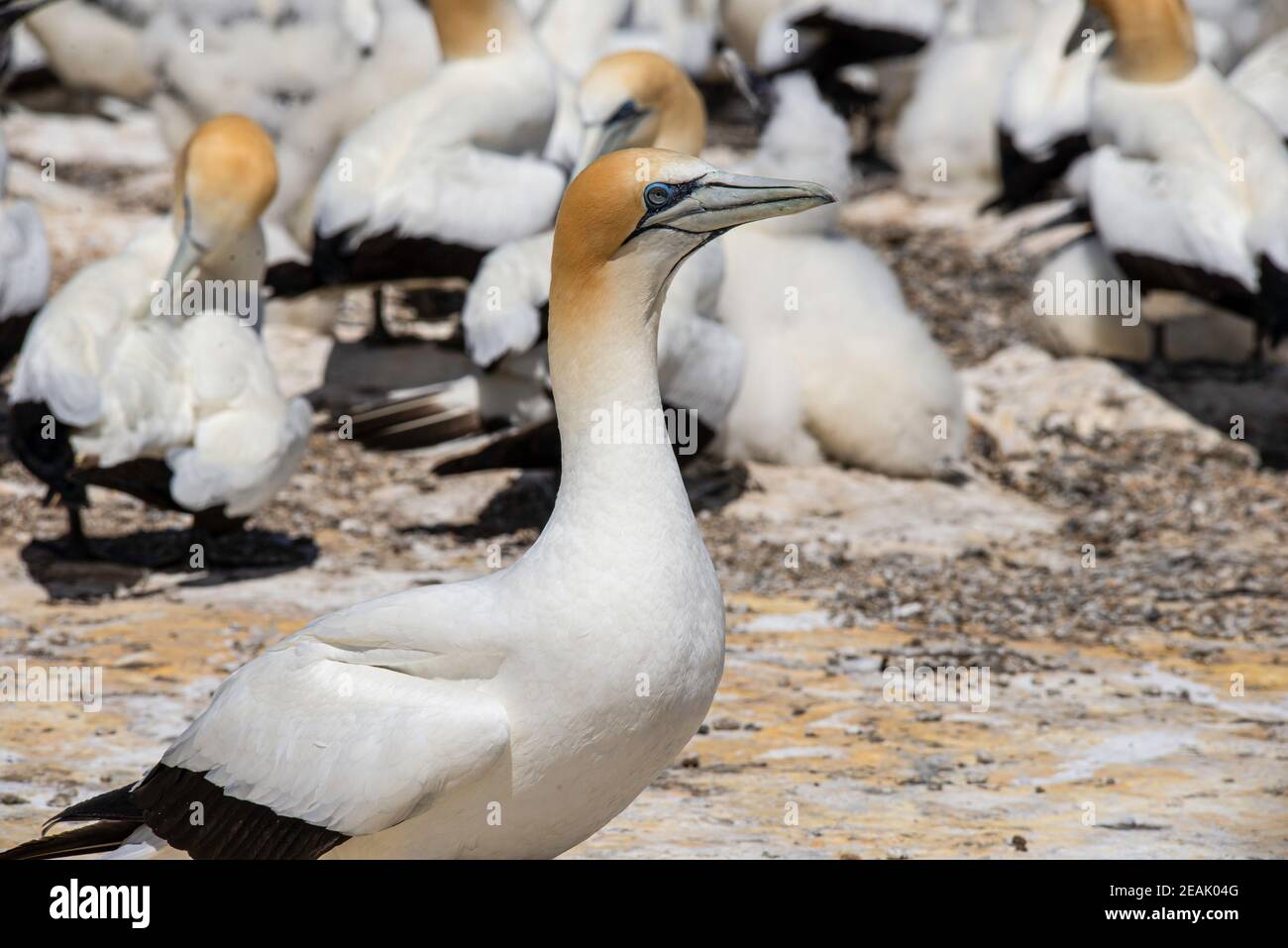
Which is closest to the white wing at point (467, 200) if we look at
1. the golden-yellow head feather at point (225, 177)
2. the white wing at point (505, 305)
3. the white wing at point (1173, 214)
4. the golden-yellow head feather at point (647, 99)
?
the golden-yellow head feather at point (647, 99)

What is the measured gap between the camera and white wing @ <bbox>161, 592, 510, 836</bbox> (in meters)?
3.30

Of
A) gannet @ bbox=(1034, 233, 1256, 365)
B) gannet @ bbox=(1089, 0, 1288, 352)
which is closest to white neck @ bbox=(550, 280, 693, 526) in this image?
gannet @ bbox=(1089, 0, 1288, 352)

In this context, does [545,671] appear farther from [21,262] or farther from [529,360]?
[21,262]

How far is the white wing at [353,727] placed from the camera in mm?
3297

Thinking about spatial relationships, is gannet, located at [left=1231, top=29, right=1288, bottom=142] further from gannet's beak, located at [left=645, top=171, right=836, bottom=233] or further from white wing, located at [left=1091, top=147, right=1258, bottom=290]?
gannet's beak, located at [left=645, top=171, right=836, bottom=233]

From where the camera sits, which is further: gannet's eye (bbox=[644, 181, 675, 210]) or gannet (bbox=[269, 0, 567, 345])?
gannet (bbox=[269, 0, 567, 345])

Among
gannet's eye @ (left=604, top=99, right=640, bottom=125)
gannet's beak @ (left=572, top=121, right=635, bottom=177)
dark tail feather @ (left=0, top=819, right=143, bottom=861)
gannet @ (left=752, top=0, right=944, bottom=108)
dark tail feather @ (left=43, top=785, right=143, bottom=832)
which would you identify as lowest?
dark tail feather @ (left=0, top=819, right=143, bottom=861)

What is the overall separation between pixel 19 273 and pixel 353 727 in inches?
188

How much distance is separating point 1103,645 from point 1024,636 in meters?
0.26

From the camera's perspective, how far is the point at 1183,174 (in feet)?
28.6

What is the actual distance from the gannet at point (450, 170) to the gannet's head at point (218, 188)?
1144 millimetres

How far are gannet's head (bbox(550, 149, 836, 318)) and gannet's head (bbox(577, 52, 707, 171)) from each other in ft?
14.8

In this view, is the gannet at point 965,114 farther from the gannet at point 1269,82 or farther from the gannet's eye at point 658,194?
the gannet's eye at point 658,194

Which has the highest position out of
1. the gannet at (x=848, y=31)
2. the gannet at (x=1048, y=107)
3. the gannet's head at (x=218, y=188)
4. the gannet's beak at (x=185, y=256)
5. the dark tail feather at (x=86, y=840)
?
the gannet at (x=848, y=31)
